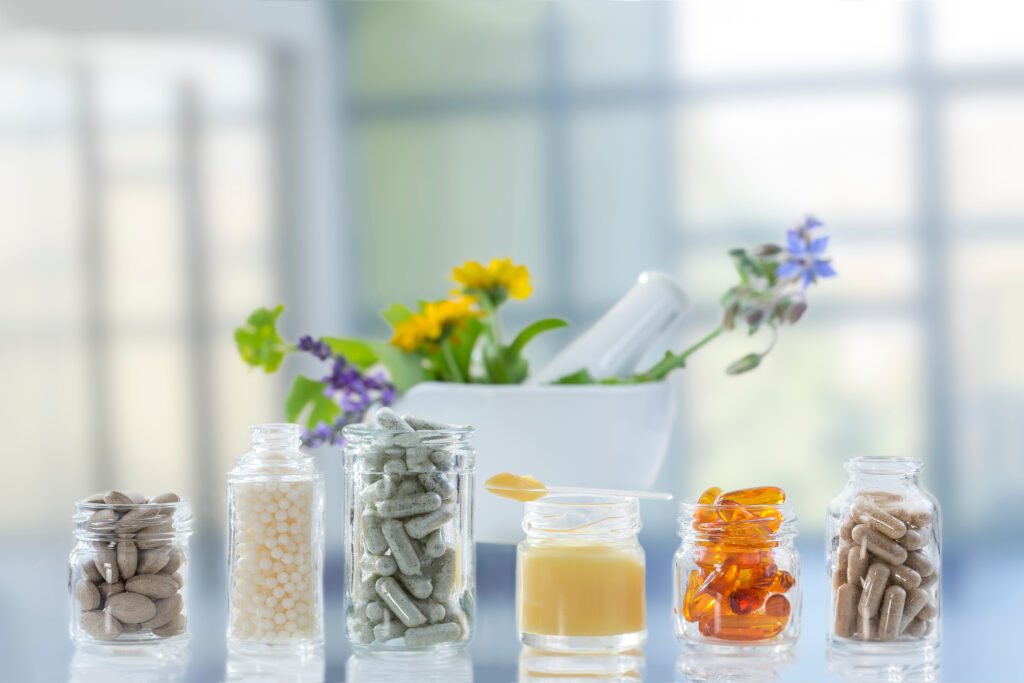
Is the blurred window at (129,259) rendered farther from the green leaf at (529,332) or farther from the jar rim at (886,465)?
the jar rim at (886,465)

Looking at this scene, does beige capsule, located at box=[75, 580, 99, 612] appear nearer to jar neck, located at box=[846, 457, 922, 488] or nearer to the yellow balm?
the yellow balm

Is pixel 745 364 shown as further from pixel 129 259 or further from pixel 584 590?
pixel 129 259

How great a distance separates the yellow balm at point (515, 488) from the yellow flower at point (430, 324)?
0.22 metres

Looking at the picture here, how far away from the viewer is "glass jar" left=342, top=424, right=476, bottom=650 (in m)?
0.60

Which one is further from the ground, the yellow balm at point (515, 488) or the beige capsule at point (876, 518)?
the yellow balm at point (515, 488)

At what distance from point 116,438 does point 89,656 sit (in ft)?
5.45

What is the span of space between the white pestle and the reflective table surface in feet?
0.60

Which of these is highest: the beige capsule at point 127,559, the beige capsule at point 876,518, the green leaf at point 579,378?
the green leaf at point 579,378

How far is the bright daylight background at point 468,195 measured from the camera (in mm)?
2221

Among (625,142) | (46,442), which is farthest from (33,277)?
(625,142)

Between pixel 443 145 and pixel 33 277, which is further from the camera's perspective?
pixel 443 145

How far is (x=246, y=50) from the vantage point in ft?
7.39

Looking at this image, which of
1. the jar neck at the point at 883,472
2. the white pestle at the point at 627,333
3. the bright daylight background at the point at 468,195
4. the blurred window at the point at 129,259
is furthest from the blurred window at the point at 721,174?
the jar neck at the point at 883,472

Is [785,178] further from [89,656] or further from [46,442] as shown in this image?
[89,656]
